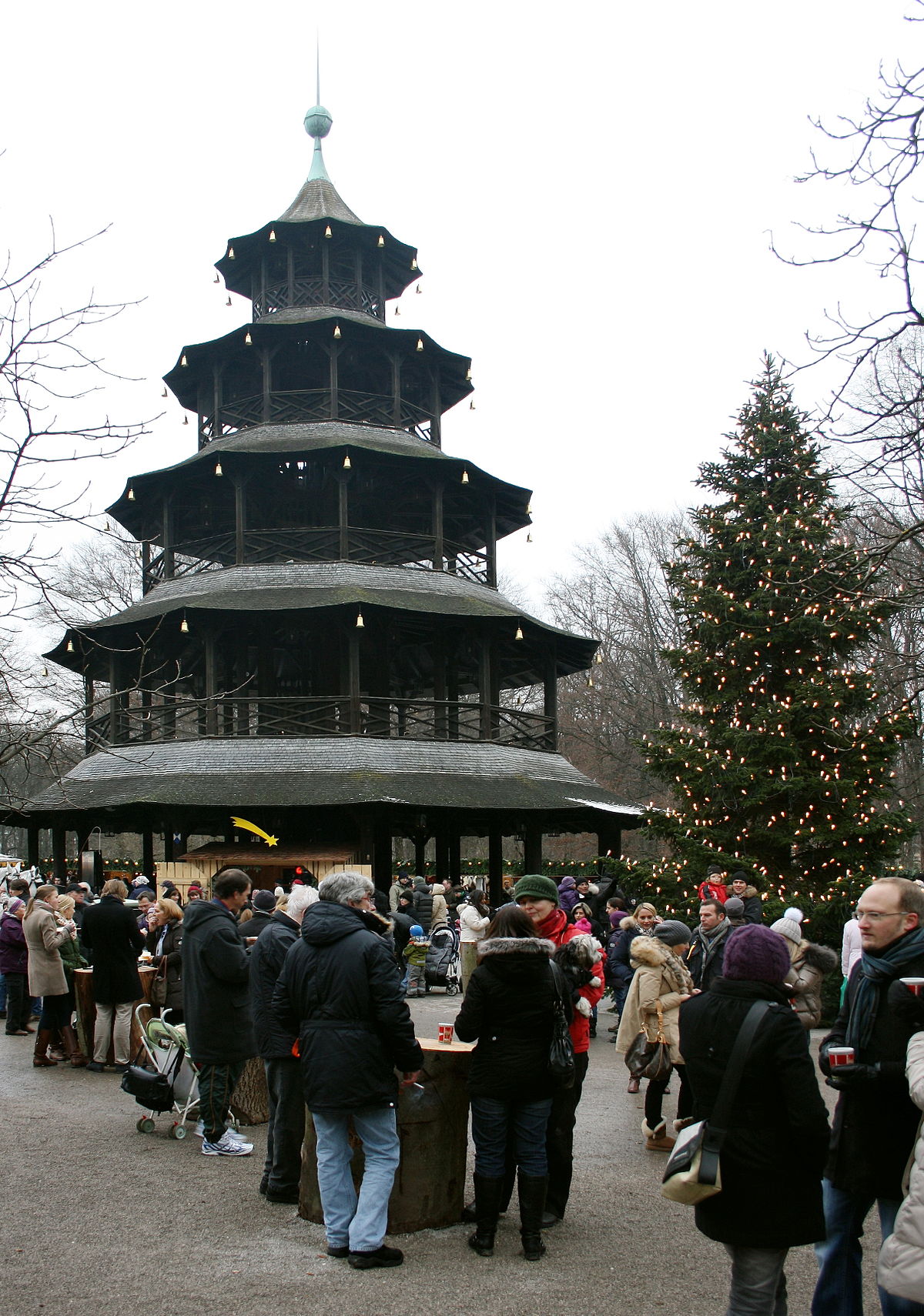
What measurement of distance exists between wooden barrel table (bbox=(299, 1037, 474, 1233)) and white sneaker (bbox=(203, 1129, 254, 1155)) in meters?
1.56

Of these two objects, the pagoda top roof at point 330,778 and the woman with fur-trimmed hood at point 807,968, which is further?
the pagoda top roof at point 330,778

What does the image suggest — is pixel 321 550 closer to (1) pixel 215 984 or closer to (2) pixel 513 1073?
(1) pixel 215 984

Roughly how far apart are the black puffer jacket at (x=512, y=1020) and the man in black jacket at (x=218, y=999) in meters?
2.42

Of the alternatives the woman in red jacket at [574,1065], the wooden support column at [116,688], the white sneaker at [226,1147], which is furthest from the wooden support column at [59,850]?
the woman in red jacket at [574,1065]

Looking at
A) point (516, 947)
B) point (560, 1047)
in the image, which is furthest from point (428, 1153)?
point (516, 947)

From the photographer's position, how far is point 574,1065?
6.41m

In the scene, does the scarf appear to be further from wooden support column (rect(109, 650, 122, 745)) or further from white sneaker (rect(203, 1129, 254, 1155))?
wooden support column (rect(109, 650, 122, 745))

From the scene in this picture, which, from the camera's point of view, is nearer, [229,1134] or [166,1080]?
[229,1134]

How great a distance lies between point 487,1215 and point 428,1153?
514mm

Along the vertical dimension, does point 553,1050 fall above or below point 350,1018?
below

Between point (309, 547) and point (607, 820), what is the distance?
9551 mm

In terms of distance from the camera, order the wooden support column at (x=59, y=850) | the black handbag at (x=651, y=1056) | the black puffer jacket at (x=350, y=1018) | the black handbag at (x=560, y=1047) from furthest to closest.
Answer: the wooden support column at (x=59, y=850) < the black handbag at (x=651, y=1056) < the black handbag at (x=560, y=1047) < the black puffer jacket at (x=350, y=1018)

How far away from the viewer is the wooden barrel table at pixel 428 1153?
6223 mm

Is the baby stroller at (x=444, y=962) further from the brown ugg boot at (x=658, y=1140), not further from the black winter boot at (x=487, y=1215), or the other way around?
the black winter boot at (x=487, y=1215)
